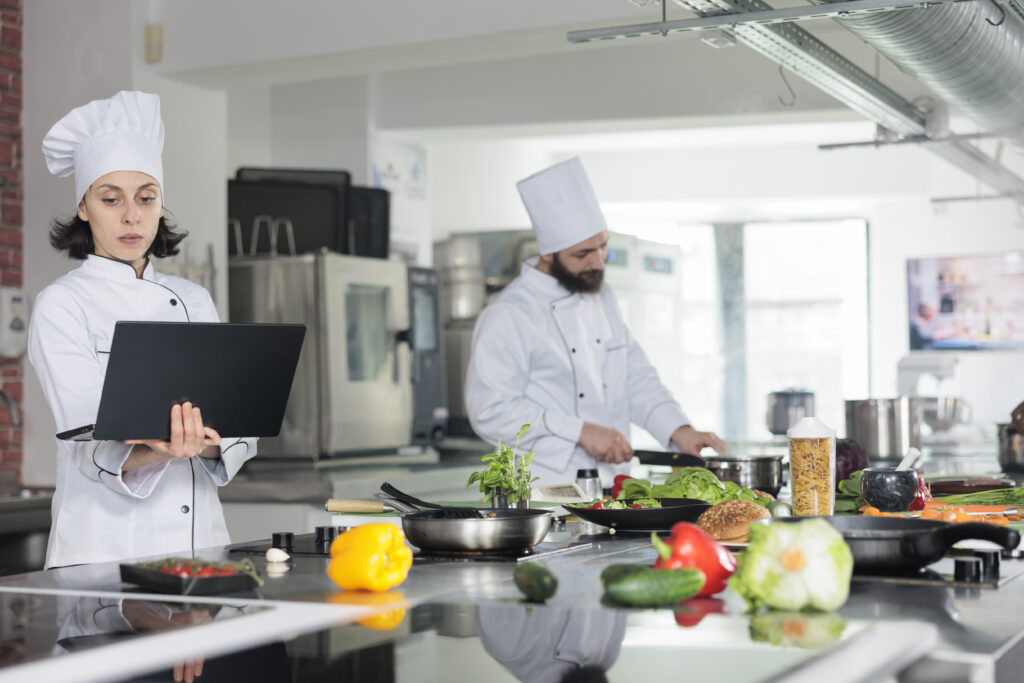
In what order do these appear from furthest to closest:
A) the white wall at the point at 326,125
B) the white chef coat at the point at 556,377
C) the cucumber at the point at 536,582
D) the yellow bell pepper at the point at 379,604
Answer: the white wall at the point at 326,125 → the white chef coat at the point at 556,377 → the cucumber at the point at 536,582 → the yellow bell pepper at the point at 379,604

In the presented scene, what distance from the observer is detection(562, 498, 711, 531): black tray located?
203cm

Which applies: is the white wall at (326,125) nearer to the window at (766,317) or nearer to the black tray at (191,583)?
the window at (766,317)

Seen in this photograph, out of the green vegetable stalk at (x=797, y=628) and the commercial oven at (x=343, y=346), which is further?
the commercial oven at (x=343, y=346)

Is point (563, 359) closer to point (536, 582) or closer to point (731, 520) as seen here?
point (731, 520)

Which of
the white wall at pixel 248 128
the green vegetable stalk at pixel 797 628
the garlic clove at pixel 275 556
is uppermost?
the white wall at pixel 248 128

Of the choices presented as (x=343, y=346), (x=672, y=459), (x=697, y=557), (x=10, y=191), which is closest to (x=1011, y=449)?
(x=672, y=459)

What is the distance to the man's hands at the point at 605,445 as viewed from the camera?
3.17 m

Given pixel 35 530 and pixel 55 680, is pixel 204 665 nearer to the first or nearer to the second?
pixel 55 680

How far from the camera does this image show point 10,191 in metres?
4.46

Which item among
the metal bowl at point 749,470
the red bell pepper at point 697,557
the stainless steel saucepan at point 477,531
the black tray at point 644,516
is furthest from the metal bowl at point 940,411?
the red bell pepper at point 697,557

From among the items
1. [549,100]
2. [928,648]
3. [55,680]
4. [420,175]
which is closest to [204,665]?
[55,680]

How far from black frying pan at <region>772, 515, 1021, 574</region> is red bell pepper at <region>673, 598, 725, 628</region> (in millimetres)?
182

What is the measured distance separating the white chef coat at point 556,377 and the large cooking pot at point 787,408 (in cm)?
204

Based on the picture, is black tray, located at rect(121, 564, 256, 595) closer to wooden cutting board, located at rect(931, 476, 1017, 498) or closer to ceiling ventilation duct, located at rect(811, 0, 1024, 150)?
wooden cutting board, located at rect(931, 476, 1017, 498)
